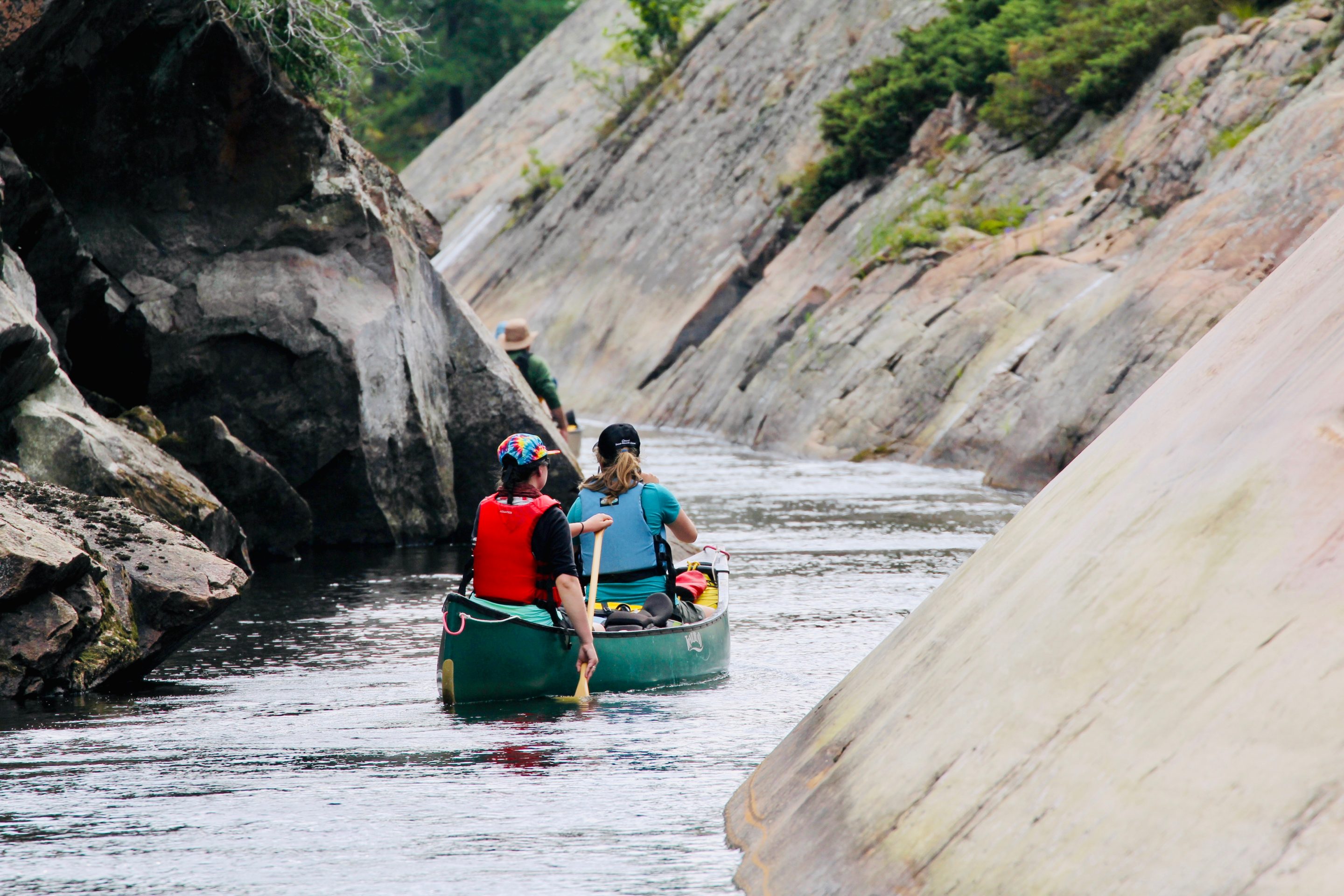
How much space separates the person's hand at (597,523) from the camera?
868cm

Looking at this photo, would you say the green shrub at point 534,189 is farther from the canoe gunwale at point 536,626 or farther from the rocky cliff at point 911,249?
the canoe gunwale at point 536,626

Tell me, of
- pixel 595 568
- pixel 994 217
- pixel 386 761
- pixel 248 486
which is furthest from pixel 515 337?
pixel 386 761

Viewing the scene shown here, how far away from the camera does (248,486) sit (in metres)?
14.1

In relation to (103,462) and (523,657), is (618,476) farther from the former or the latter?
(103,462)

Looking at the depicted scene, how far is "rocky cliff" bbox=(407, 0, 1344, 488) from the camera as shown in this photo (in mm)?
18969

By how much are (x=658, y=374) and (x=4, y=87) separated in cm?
2141

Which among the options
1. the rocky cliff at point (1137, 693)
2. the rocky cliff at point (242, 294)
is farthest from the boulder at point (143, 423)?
the rocky cliff at point (1137, 693)

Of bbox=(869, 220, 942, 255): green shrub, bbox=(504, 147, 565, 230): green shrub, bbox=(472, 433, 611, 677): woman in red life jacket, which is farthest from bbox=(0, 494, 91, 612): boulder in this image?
bbox=(504, 147, 565, 230): green shrub

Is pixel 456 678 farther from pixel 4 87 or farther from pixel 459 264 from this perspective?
pixel 459 264

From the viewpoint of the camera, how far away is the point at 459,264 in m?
46.1

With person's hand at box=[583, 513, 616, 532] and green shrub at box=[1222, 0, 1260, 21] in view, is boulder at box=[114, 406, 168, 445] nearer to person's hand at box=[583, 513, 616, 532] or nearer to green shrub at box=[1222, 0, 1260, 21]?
person's hand at box=[583, 513, 616, 532]

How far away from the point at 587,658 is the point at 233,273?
8087mm

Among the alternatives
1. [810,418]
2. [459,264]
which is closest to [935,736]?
[810,418]

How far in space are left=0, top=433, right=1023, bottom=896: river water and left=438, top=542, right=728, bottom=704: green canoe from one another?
0.13m
